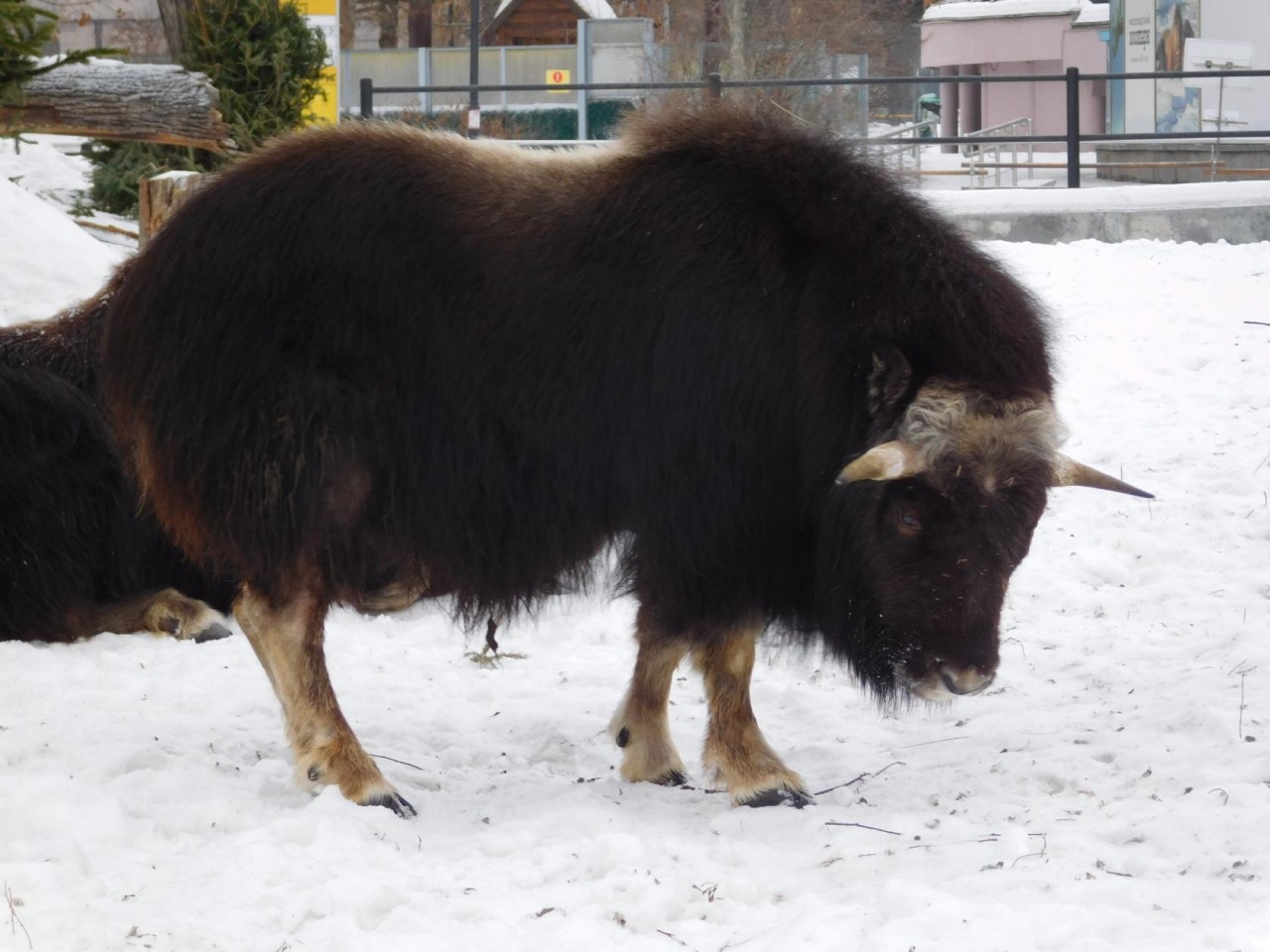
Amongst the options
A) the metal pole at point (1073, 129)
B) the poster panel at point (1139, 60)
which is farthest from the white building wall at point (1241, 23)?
the metal pole at point (1073, 129)

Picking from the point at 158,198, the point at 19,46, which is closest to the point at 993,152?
the point at 158,198

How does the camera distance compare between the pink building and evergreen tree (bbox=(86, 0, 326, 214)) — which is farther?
the pink building

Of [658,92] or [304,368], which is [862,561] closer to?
[304,368]

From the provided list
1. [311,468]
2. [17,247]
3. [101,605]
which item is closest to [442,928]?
[311,468]

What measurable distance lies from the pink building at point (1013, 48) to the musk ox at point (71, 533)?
23242mm

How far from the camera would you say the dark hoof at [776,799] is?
403 centimetres

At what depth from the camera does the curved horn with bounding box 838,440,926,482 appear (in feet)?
11.8

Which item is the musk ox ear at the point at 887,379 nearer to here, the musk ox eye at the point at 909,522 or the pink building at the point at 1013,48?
the musk ox eye at the point at 909,522

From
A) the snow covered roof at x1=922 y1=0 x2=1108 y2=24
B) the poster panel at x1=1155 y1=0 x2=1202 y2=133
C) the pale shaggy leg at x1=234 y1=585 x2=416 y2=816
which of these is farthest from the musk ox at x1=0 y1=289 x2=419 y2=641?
the snow covered roof at x1=922 y1=0 x2=1108 y2=24

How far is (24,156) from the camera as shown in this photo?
15.1 metres

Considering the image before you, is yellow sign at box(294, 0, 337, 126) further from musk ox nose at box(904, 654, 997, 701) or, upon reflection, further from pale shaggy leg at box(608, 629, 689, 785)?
musk ox nose at box(904, 654, 997, 701)

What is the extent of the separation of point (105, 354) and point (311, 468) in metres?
0.80

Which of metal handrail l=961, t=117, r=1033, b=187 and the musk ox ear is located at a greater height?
metal handrail l=961, t=117, r=1033, b=187

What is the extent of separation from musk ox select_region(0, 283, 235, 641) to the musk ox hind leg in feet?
7.03
